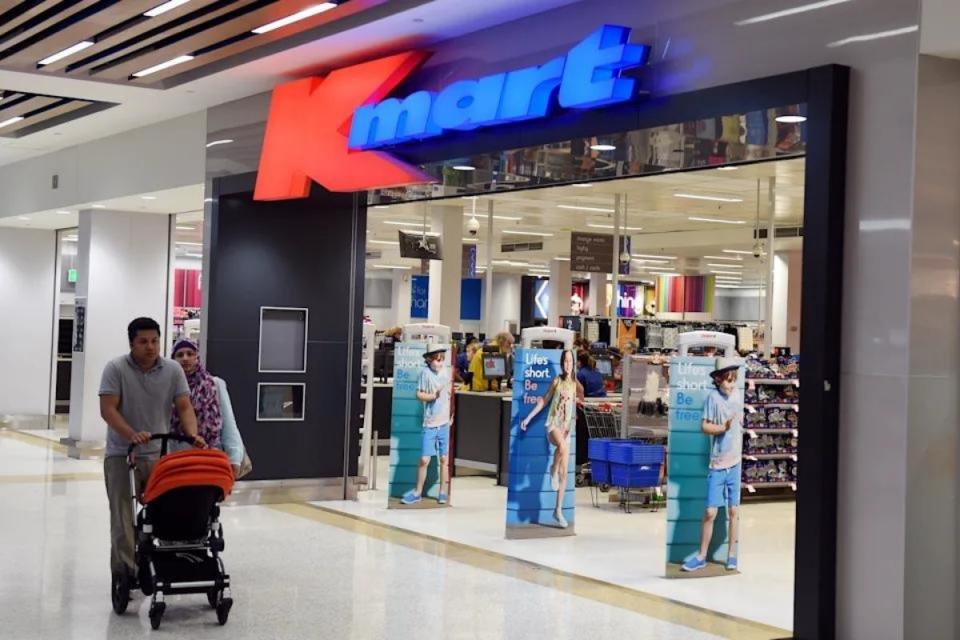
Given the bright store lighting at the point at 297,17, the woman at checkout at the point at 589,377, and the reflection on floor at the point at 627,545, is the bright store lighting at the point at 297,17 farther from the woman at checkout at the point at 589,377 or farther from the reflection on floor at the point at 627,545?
the woman at checkout at the point at 589,377

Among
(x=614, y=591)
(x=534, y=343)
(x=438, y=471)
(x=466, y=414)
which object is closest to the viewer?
(x=614, y=591)

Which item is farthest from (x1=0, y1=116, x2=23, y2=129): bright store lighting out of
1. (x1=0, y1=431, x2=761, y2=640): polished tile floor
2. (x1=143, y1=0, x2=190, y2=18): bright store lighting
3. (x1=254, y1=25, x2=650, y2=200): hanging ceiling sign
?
(x1=143, y1=0, x2=190, y2=18): bright store lighting

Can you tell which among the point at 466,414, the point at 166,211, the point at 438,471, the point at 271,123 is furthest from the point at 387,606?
the point at 166,211

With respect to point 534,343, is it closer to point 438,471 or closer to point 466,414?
point 438,471

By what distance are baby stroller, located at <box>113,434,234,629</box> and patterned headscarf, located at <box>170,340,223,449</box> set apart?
614mm

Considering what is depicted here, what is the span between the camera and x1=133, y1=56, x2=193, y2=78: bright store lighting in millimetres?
10570

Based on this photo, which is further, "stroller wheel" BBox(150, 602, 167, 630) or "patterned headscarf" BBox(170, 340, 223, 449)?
"patterned headscarf" BBox(170, 340, 223, 449)

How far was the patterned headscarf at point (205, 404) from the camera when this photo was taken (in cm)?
766

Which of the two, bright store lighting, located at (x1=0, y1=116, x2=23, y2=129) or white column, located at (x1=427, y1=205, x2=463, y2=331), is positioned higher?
bright store lighting, located at (x1=0, y1=116, x2=23, y2=129)

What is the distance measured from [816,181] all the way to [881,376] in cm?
102

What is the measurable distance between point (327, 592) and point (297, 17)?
3947mm

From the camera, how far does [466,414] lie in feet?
49.2

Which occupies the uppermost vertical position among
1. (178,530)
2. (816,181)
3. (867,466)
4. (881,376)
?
(816,181)

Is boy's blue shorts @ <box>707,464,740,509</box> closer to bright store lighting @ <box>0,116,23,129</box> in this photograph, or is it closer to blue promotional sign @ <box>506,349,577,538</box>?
blue promotional sign @ <box>506,349,577,538</box>
